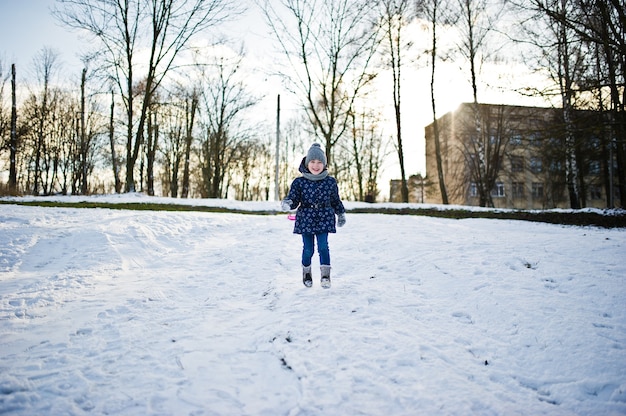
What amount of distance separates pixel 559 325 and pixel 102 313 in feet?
16.7

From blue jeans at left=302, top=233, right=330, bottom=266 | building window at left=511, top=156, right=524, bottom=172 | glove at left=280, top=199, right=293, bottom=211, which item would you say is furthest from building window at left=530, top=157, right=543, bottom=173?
glove at left=280, top=199, right=293, bottom=211

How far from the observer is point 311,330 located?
3.22 m

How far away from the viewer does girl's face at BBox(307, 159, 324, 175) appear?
14.4 feet

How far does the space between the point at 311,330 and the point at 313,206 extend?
5.80 feet

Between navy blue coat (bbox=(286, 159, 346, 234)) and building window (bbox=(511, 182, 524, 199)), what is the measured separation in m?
43.8

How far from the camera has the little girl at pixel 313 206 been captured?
434 centimetres

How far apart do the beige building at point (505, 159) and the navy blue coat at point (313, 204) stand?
733cm

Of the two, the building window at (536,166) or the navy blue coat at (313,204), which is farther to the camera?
the building window at (536,166)

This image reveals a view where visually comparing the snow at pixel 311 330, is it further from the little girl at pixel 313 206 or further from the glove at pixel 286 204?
the glove at pixel 286 204

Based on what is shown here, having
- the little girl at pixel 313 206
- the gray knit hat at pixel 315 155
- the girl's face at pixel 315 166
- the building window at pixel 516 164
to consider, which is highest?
the building window at pixel 516 164

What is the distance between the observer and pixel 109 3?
1560 centimetres

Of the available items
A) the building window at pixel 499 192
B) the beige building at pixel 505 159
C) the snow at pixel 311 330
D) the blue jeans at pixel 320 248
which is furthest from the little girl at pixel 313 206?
the building window at pixel 499 192

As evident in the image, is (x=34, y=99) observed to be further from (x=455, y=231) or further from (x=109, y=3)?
(x=455, y=231)

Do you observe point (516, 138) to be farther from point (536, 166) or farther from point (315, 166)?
point (536, 166)
